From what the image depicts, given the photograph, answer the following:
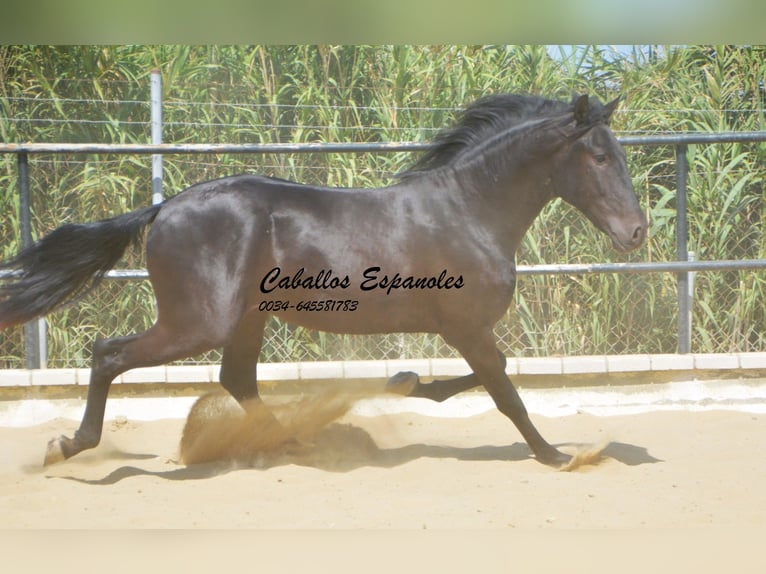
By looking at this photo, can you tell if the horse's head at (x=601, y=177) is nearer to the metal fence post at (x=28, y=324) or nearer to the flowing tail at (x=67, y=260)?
the flowing tail at (x=67, y=260)

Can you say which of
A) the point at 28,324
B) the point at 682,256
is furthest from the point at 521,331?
the point at 28,324

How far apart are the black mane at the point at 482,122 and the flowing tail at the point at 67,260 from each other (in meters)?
1.43

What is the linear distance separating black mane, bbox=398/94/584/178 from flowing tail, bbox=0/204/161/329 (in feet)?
4.71

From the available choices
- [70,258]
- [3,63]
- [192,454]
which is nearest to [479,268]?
[192,454]

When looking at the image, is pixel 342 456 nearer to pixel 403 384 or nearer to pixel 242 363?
pixel 403 384

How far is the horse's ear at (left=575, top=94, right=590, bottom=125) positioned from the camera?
439 cm

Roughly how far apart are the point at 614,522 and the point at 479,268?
1.46 metres

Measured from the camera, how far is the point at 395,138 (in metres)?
7.46

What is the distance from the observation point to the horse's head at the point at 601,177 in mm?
4395

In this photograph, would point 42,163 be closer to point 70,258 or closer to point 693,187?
point 70,258

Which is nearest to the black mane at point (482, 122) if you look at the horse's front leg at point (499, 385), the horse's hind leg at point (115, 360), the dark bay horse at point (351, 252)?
the dark bay horse at point (351, 252)

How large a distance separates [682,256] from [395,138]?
256 cm

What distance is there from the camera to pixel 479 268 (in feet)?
14.8

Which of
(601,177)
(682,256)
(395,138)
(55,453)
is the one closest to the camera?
(55,453)
